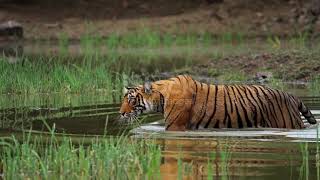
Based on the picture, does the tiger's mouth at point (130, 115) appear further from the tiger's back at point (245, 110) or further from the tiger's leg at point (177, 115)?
the tiger's back at point (245, 110)

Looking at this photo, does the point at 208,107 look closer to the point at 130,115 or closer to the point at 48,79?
the point at 130,115

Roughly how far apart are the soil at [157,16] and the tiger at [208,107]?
15814 mm

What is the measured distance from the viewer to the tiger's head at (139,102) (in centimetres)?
1071

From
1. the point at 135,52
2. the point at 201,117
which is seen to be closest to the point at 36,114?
the point at 201,117

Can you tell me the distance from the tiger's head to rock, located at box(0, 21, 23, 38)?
17978 mm

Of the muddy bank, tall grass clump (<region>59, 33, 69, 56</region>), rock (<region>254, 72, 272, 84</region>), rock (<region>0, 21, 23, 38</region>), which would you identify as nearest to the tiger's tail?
rock (<region>254, 72, 272, 84</region>)

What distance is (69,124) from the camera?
11.0m

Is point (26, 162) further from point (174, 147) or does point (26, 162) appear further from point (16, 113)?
point (16, 113)

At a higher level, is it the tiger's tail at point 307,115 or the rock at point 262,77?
the rock at point 262,77

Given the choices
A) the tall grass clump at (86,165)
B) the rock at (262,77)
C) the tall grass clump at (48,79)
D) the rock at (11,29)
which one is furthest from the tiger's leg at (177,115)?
the rock at (11,29)

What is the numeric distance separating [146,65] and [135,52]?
3.68 metres

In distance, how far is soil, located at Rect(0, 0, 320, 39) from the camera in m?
28.3

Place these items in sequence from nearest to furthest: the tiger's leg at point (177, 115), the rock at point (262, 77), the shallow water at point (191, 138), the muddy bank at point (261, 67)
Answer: the shallow water at point (191, 138) < the tiger's leg at point (177, 115) < the rock at point (262, 77) < the muddy bank at point (261, 67)

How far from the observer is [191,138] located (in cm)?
995
